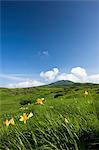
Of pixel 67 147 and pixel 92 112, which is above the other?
pixel 92 112

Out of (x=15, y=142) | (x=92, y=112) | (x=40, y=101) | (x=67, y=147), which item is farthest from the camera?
(x=40, y=101)

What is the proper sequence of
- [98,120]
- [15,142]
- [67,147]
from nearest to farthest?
1. [67,147]
2. [15,142]
3. [98,120]

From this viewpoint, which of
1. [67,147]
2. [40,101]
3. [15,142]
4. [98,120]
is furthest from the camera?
[40,101]

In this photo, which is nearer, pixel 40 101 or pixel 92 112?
pixel 92 112

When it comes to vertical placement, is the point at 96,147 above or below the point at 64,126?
below

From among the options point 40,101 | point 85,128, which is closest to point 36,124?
point 85,128

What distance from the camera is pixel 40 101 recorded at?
191 inches

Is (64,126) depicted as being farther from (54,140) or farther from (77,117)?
(77,117)

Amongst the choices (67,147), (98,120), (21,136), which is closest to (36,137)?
(21,136)

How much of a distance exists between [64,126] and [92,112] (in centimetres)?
72

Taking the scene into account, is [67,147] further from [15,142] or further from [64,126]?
[15,142]

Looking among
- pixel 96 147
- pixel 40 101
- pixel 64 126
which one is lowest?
pixel 96 147

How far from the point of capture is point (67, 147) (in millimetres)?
3020

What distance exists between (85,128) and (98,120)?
230 millimetres
